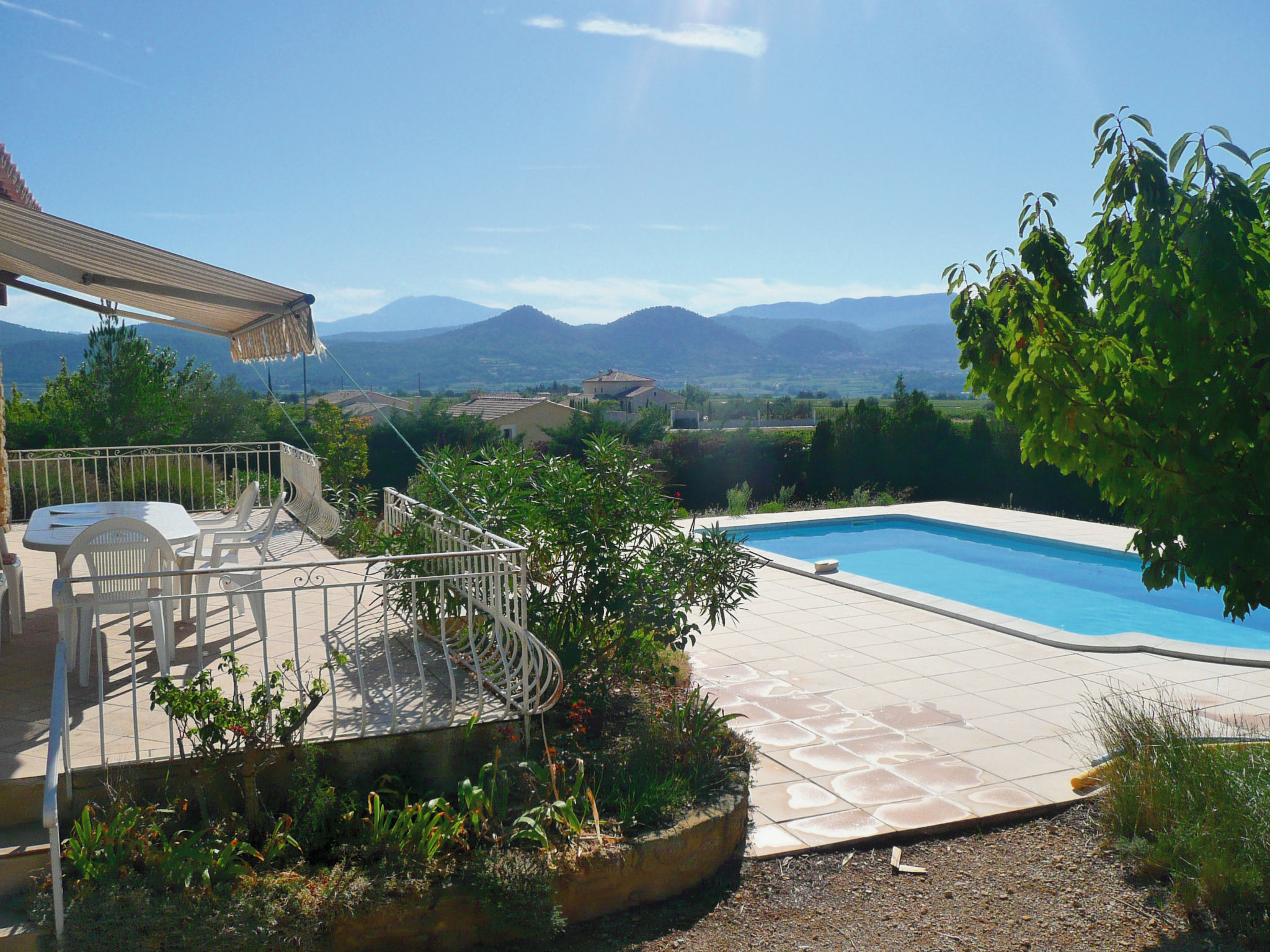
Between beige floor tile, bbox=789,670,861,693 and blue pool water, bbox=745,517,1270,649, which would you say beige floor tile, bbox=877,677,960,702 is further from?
blue pool water, bbox=745,517,1270,649

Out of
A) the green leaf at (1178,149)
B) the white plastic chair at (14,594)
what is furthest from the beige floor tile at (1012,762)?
the white plastic chair at (14,594)

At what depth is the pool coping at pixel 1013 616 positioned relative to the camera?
20.9ft

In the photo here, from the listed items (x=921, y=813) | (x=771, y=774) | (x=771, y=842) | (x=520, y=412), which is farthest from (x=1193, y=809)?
(x=520, y=412)

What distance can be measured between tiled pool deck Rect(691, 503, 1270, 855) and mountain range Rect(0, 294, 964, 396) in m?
93.2

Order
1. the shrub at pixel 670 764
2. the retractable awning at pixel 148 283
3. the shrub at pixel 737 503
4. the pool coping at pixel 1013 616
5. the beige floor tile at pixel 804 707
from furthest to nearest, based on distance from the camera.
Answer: the shrub at pixel 737 503
the pool coping at pixel 1013 616
the beige floor tile at pixel 804 707
the retractable awning at pixel 148 283
the shrub at pixel 670 764

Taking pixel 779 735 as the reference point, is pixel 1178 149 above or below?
above

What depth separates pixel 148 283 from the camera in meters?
5.50

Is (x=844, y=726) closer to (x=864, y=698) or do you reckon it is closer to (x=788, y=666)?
(x=864, y=698)

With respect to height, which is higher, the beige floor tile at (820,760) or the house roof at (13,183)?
the house roof at (13,183)

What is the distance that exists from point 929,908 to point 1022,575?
28.2 ft

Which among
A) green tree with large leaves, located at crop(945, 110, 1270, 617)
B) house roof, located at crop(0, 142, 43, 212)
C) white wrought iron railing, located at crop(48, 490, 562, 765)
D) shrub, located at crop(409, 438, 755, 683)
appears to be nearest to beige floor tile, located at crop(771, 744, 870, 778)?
shrub, located at crop(409, 438, 755, 683)

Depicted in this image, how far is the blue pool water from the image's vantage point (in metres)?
9.01

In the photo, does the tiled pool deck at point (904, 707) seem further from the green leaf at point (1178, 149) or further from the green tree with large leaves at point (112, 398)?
the green tree with large leaves at point (112, 398)

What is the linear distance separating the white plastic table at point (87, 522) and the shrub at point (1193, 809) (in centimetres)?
484
